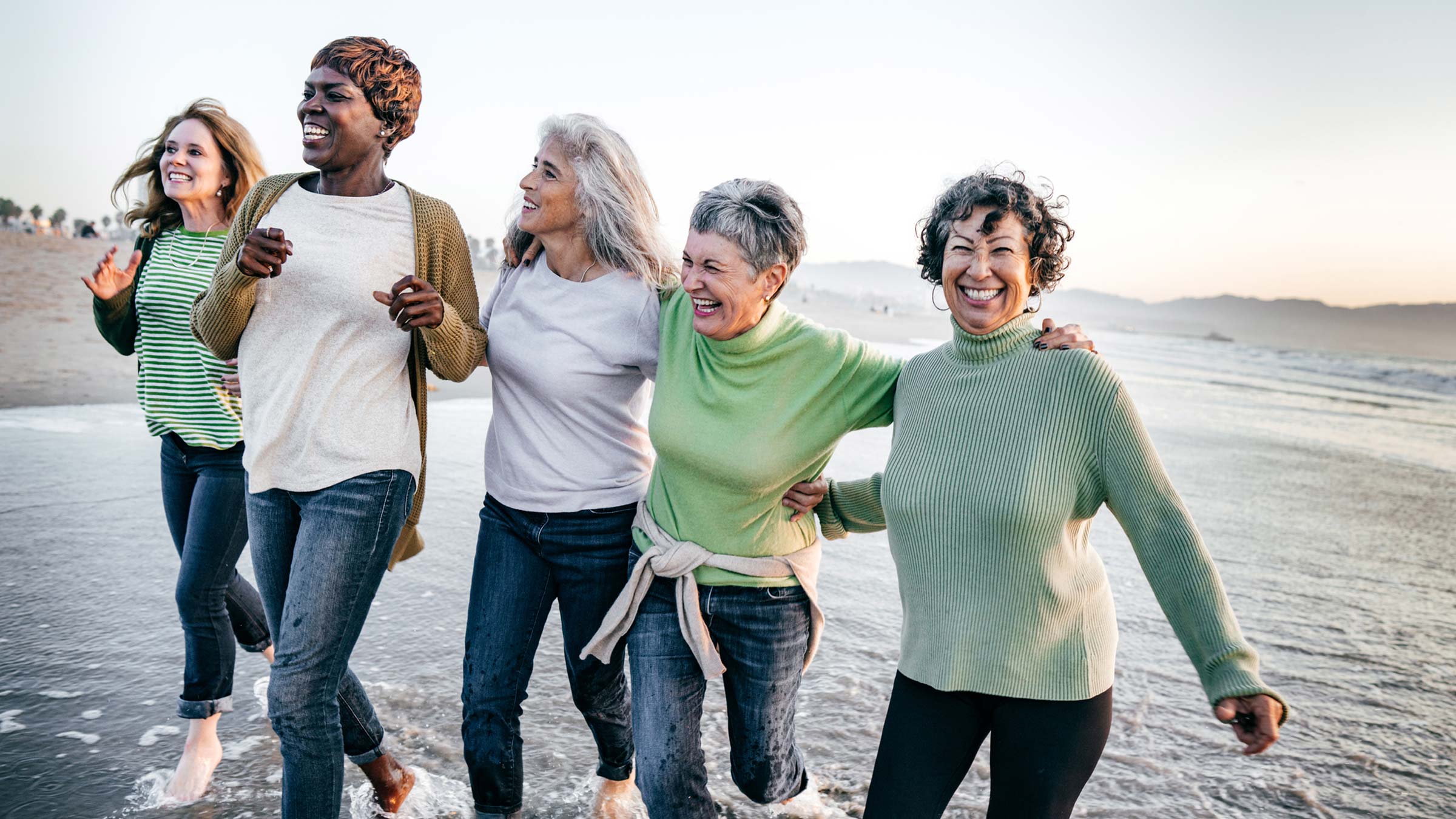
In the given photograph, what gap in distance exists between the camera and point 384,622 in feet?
14.9

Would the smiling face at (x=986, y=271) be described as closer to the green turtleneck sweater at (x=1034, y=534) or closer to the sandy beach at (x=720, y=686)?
the green turtleneck sweater at (x=1034, y=534)

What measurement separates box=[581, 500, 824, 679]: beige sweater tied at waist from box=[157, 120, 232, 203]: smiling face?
7.06 ft

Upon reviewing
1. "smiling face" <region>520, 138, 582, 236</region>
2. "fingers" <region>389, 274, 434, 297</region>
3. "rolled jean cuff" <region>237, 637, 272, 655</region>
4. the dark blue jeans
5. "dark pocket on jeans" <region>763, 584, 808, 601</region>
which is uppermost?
"smiling face" <region>520, 138, 582, 236</region>

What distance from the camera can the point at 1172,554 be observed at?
2.01 meters

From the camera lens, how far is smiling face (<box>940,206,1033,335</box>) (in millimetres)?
2293

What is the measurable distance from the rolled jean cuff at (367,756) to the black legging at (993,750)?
163 cm

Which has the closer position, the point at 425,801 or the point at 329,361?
the point at 329,361

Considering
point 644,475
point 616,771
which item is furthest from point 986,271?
point 616,771

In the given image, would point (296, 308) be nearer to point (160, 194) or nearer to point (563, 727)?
point (160, 194)

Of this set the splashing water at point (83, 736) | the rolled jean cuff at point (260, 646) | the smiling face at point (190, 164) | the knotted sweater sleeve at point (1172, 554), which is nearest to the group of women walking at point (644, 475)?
the knotted sweater sleeve at point (1172, 554)

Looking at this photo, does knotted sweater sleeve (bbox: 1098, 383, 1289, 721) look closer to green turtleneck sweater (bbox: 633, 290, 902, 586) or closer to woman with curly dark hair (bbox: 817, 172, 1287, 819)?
woman with curly dark hair (bbox: 817, 172, 1287, 819)

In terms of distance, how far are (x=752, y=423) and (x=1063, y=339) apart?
0.88m

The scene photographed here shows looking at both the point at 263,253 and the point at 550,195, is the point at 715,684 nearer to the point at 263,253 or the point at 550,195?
the point at 550,195

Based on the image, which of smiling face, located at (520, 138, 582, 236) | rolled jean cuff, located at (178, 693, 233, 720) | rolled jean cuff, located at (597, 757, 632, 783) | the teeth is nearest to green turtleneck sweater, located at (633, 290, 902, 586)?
the teeth
